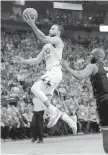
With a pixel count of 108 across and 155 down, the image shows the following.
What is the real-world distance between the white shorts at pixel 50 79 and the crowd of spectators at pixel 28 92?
323 centimetres

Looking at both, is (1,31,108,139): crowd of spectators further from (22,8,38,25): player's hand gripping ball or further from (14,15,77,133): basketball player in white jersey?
(22,8,38,25): player's hand gripping ball

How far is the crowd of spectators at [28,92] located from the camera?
427 inches

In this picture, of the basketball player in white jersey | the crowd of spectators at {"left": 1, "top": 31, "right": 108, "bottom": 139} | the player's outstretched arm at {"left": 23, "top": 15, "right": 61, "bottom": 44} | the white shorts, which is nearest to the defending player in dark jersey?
the player's outstretched arm at {"left": 23, "top": 15, "right": 61, "bottom": 44}

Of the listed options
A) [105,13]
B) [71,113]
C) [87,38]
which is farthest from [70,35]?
[71,113]

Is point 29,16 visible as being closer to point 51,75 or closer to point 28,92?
point 51,75

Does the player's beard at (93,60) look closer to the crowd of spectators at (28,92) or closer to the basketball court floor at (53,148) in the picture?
the basketball court floor at (53,148)

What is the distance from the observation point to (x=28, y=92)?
43.7ft

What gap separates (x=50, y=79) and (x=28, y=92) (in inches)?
238

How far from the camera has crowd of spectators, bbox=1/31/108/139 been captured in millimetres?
10840

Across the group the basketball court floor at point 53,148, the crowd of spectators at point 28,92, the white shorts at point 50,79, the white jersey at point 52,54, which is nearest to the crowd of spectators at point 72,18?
the crowd of spectators at point 28,92

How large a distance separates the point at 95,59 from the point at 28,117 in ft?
19.6

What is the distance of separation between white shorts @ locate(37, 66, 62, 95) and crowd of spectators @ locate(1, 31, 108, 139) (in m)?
3.23

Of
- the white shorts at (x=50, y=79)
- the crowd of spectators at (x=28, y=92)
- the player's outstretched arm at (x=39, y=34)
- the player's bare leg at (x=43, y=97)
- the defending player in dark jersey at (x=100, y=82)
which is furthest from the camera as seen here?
the crowd of spectators at (x=28, y=92)

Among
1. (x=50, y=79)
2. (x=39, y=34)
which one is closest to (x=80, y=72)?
(x=39, y=34)
